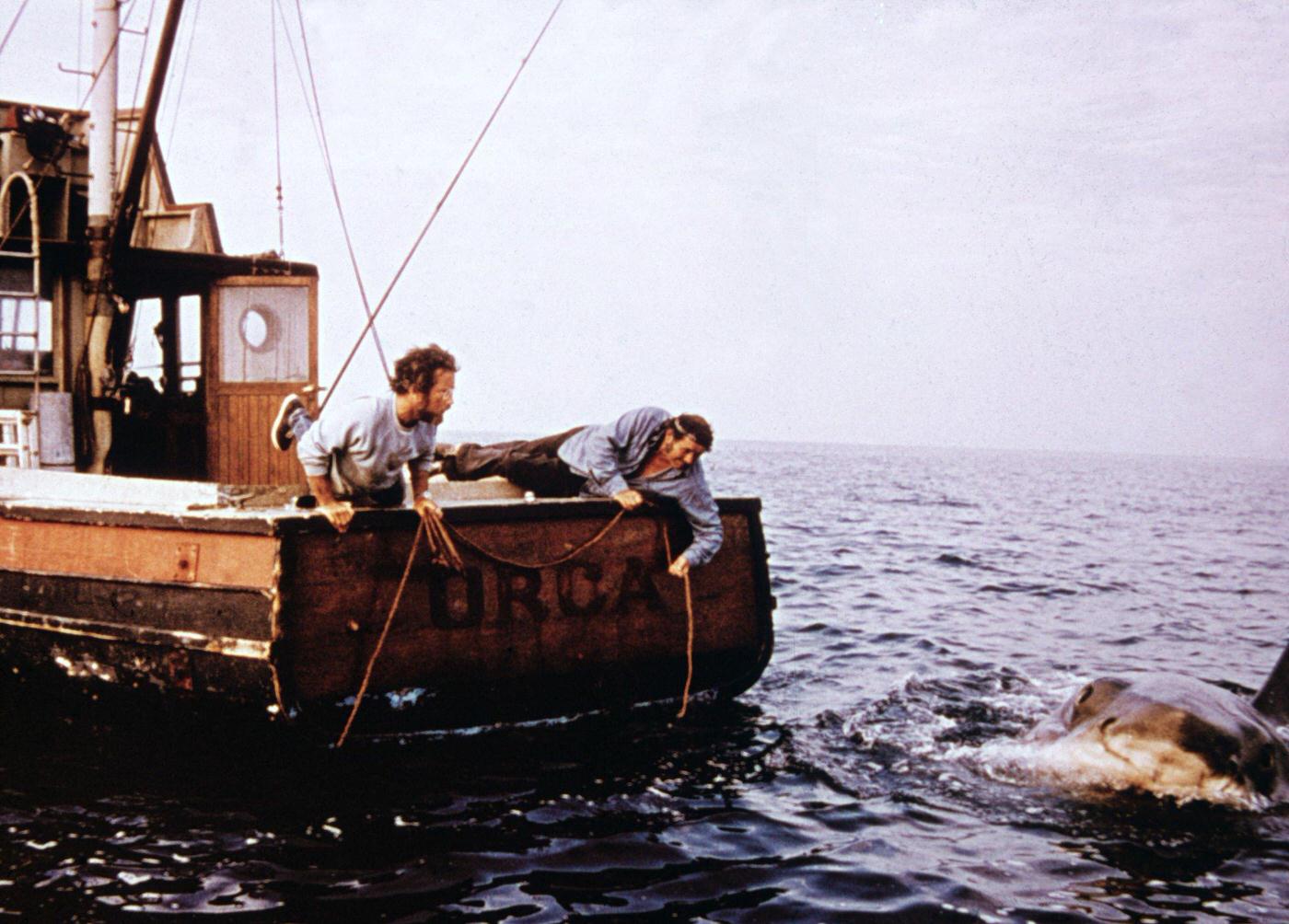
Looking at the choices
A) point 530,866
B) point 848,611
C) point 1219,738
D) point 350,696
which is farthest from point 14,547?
point 848,611

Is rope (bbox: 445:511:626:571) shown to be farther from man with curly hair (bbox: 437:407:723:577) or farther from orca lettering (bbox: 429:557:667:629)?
man with curly hair (bbox: 437:407:723:577)

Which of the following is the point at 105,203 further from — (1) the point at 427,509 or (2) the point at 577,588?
(2) the point at 577,588

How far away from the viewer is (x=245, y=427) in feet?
29.7

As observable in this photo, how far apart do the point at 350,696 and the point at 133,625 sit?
1.44 m

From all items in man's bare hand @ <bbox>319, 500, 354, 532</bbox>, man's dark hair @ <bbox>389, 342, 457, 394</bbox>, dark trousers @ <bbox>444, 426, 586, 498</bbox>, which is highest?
man's dark hair @ <bbox>389, 342, 457, 394</bbox>

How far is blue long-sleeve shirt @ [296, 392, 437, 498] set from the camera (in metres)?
5.58

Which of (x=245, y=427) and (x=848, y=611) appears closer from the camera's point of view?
(x=245, y=427)

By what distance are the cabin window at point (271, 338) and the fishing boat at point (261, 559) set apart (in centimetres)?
2

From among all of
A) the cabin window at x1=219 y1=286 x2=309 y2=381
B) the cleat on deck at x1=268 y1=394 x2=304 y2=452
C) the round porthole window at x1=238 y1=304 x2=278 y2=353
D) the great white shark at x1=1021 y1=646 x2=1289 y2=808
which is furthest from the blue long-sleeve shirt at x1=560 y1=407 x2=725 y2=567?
the round porthole window at x1=238 y1=304 x2=278 y2=353

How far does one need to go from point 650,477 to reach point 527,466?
40.2 inches

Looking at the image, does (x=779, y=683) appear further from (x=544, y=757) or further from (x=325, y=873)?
(x=325, y=873)

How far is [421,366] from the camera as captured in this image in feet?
18.0

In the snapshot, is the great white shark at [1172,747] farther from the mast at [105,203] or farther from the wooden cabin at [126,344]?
the mast at [105,203]

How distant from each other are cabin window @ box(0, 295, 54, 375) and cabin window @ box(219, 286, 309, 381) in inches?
63.5
